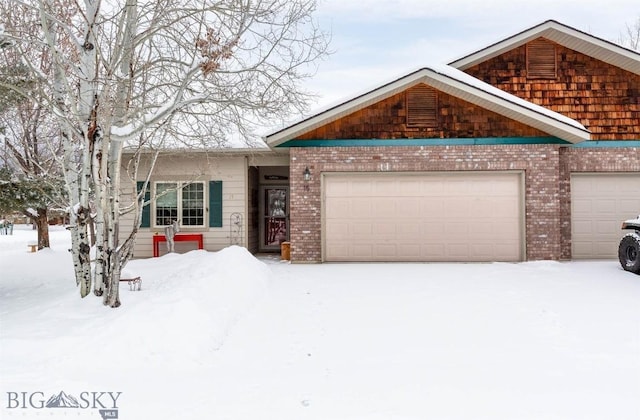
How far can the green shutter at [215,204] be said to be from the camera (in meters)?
14.1

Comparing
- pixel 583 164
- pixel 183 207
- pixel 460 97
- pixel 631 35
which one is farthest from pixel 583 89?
pixel 631 35

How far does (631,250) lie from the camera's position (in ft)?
32.8

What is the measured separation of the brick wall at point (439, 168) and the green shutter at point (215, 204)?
299 centimetres

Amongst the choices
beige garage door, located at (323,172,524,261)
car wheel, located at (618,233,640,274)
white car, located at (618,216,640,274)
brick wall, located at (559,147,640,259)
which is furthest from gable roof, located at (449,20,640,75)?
car wheel, located at (618,233,640,274)

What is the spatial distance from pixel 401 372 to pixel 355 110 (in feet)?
28.9

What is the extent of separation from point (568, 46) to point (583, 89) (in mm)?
1308

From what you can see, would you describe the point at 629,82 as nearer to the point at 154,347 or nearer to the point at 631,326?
the point at 631,326

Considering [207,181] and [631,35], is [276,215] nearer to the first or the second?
[207,181]

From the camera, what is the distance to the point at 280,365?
4.43 m

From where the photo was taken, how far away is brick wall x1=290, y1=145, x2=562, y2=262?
11.9 meters

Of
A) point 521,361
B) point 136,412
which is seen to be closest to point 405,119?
point 521,361

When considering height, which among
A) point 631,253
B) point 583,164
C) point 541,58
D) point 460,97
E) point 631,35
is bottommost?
point 631,253

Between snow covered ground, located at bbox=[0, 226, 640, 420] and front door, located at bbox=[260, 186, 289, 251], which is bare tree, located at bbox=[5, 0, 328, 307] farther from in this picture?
front door, located at bbox=[260, 186, 289, 251]

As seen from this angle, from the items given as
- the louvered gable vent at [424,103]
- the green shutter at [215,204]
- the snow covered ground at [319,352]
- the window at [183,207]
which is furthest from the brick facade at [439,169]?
the snow covered ground at [319,352]
